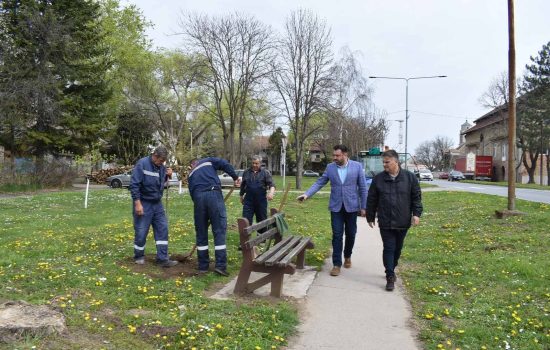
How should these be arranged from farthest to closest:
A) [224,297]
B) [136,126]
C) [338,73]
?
[136,126] → [338,73] → [224,297]

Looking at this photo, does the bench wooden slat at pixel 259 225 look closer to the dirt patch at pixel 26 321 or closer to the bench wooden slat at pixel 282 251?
the bench wooden slat at pixel 282 251

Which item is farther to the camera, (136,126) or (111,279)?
(136,126)

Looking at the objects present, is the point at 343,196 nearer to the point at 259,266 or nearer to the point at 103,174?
the point at 259,266

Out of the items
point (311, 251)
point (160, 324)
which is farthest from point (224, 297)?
point (311, 251)

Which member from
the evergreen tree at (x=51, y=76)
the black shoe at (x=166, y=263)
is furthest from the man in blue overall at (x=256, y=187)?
the evergreen tree at (x=51, y=76)

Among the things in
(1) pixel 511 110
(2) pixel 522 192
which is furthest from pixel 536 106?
(1) pixel 511 110

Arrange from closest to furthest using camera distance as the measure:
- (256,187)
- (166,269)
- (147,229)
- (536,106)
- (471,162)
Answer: (166,269), (147,229), (256,187), (536,106), (471,162)

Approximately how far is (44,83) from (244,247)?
88.0ft

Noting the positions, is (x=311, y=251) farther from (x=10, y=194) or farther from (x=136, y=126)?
(x=136, y=126)

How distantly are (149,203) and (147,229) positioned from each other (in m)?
0.38

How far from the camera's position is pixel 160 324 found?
A: 15.4ft

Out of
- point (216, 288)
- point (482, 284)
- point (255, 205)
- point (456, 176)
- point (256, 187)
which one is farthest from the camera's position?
point (456, 176)

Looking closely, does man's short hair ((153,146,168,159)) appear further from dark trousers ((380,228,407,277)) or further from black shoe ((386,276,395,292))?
black shoe ((386,276,395,292))

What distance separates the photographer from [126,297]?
5.57 m
